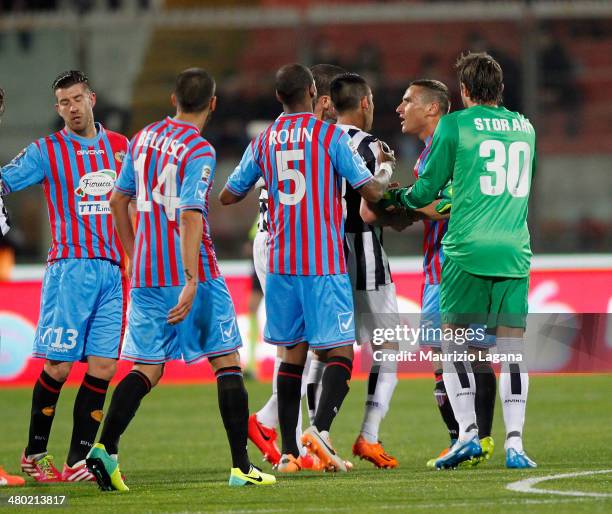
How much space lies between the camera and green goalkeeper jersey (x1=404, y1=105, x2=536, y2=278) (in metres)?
6.05

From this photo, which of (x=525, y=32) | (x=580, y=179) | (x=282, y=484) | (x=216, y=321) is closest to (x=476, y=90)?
(x=216, y=321)

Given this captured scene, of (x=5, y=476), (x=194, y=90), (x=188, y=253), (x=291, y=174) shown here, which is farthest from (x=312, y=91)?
(x=5, y=476)

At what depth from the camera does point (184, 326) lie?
5.69 metres

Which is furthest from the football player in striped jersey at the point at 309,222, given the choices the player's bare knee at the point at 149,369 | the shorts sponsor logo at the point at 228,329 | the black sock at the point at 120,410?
the black sock at the point at 120,410

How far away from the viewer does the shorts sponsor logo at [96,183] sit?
656cm

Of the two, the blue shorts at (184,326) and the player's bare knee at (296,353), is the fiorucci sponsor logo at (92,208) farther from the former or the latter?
the player's bare knee at (296,353)

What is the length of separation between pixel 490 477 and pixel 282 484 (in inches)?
38.0

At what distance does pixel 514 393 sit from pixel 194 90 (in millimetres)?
2199

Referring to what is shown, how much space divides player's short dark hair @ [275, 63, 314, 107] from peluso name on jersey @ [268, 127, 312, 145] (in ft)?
0.50

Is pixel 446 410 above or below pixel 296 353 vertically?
below

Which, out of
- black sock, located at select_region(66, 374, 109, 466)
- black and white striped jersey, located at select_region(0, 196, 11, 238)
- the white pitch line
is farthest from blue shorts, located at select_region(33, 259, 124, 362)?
the white pitch line

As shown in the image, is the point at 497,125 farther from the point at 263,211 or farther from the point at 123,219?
the point at 123,219

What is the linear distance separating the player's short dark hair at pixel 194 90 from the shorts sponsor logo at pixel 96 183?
3.41 ft

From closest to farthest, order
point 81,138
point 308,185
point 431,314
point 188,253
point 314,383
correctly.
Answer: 1. point 188,253
2. point 308,185
3. point 81,138
4. point 431,314
5. point 314,383
